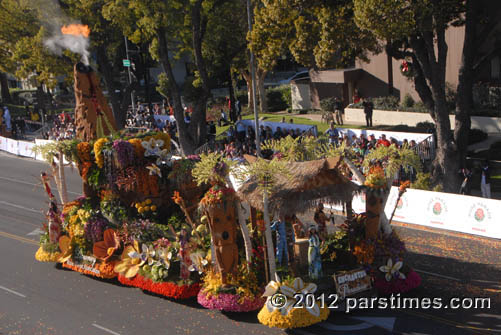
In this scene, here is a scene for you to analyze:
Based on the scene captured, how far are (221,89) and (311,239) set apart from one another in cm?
5048

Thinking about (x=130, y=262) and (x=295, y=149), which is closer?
(x=130, y=262)

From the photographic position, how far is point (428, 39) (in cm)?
2125

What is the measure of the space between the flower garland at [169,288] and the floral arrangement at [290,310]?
8.50 feet

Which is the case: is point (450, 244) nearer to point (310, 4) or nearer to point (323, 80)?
point (310, 4)

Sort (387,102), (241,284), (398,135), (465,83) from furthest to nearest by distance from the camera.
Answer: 1. (387,102)
2. (398,135)
3. (465,83)
4. (241,284)

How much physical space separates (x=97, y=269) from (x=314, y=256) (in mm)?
7159

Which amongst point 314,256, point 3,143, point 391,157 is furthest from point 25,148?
point 391,157

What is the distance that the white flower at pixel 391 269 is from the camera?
584 inches

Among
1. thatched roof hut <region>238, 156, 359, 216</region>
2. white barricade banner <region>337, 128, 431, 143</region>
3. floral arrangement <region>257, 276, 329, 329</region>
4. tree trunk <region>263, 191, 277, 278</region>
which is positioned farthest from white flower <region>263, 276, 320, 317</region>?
white barricade banner <region>337, 128, 431, 143</region>

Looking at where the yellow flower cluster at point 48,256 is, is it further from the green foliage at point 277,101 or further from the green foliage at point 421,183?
the green foliage at point 277,101

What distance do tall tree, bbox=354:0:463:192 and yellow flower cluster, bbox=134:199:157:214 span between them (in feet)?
32.0

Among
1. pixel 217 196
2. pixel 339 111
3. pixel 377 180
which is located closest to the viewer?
pixel 217 196

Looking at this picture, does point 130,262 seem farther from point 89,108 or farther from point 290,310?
point 290,310

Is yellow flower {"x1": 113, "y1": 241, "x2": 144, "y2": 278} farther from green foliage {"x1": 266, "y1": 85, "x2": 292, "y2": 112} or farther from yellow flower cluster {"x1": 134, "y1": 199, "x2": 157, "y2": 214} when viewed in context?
green foliage {"x1": 266, "y1": 85, "x2": 292, "y2": 112}
